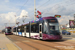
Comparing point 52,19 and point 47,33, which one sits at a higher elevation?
point 52,19

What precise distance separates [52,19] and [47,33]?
6.92 feet

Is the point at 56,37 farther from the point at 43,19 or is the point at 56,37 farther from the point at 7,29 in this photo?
the point at 7,29

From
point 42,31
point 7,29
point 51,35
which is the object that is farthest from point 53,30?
point 7,29

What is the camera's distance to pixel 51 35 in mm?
16266

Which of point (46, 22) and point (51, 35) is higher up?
point (46, 22)

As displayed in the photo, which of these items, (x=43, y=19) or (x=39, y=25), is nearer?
(x=43, y=19)

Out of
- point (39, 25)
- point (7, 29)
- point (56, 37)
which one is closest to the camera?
point (56, 37)

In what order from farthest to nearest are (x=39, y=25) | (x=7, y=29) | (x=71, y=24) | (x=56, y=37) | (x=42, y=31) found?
1. (x=7, y=29)
2. (x=71, y=24)
3. (x=39, y=25)
4. (x=42, y=31)
5. (x=56, y=37)

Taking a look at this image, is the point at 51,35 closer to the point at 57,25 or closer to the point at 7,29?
the point at 57,25

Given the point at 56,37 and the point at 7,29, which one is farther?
the point at 7,29

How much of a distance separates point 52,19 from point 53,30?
5.44 ft

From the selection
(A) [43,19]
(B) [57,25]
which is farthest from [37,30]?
(B) [57,25]

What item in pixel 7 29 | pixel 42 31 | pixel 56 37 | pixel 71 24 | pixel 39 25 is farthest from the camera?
pixel 7 29

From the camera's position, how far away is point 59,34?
16.6 meters
